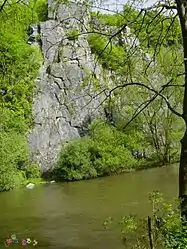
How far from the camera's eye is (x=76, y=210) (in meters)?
18.4

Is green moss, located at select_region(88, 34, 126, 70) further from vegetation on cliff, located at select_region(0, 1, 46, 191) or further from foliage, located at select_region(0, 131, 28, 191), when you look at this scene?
foliage, located at select_region(0, 131, 28, 191)

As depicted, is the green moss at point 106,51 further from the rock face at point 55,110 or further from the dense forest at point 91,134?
the rock face at point 55,110

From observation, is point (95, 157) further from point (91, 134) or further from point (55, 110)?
point (55, 110)

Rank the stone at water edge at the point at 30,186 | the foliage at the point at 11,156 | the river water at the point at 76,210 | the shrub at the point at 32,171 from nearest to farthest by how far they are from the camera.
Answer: the river water at the point at 76,210 < the foliage at the point at 11,156 < the stone at water edge at the point at 30,186 < the shrub at the point at 32,171

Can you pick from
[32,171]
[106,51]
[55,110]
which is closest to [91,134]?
[55,110]

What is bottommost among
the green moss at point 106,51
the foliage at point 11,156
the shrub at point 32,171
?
the shrub at point 32,171

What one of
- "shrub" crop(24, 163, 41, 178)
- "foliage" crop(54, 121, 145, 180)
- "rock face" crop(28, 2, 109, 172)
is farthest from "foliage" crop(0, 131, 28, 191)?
"foliage" crop(54, 121, 145, 180)

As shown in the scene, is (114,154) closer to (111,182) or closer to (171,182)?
(111,182)

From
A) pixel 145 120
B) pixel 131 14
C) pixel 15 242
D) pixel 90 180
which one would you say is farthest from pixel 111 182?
pixel 131 14

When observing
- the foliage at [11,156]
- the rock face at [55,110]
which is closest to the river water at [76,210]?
the foliage at [11,156]

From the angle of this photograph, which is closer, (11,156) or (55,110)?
(11,156)

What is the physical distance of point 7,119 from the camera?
35594 millimetres

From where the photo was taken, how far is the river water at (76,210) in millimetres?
13344

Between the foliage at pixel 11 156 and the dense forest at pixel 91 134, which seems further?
the dense forest at pixel 91 134
